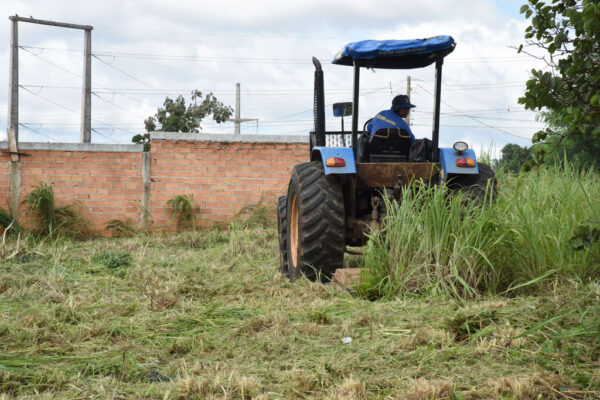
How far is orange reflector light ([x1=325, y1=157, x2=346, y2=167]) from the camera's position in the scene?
490cm

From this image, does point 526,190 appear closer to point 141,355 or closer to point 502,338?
point 502,338

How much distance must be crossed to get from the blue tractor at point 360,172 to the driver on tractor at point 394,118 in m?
0.05

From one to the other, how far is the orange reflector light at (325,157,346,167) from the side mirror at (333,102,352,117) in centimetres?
64

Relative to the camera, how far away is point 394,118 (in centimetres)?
540

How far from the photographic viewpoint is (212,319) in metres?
3.92

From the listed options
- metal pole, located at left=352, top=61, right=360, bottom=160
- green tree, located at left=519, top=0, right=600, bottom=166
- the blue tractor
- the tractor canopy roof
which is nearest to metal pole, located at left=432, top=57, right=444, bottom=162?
the blue tractor

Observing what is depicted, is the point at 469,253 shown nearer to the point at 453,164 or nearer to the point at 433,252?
the point at 433,252

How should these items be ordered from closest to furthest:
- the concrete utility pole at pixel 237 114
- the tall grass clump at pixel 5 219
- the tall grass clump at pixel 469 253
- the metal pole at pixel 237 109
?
the tall grass clump at pixel 469 253 → the tall grass clump at pixel 5 219 → the concrete utility pole at pixel 237 114 → the metal pole at pixel 237 109

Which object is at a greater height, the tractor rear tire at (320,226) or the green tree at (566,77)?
the green tree at (566,77)

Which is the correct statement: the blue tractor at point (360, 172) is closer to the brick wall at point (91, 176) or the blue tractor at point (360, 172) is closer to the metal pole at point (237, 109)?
the brick wall at point (91, 176)

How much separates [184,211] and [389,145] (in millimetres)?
5743

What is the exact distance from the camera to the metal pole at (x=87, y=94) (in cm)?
2053

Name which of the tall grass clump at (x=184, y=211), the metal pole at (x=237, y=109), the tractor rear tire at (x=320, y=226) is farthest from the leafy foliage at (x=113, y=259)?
the metal pole at (x=237, y=109)

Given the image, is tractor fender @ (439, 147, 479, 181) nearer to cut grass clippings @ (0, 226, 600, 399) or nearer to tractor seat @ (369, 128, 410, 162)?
tractor seat @ (369, 128, 410, 162)
